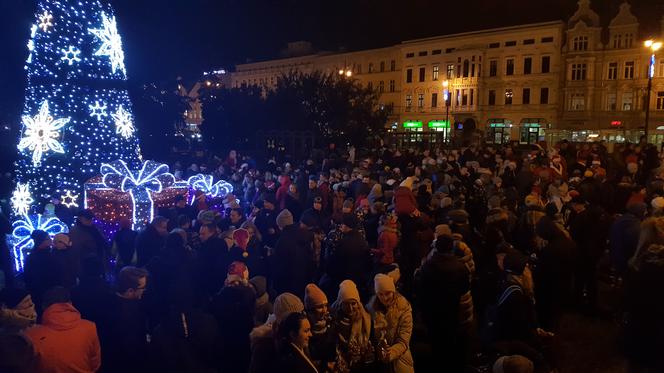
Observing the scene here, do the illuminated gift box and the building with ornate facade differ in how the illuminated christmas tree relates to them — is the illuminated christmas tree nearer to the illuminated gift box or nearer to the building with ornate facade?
the illuminated gift box

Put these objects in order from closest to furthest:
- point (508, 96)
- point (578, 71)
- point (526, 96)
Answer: point (578, 71)
point (526, 96)
point (508, 96)

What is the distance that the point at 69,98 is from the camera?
9.51m

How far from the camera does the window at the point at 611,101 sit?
45.2 metres

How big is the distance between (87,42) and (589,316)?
980 cm

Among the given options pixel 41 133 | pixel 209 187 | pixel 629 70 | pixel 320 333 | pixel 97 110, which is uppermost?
pixel 629 70

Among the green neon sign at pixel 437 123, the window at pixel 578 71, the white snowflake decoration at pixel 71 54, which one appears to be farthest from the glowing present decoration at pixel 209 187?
the green neon sign at pixel 437 123

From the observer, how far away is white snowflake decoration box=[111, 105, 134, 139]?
10188 millimetres

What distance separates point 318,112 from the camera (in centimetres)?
2966

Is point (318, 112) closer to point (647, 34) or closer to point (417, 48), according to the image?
point (417, 48)

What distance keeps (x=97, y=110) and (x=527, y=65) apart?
46912mm

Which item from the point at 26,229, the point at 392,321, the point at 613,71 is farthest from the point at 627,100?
the point at 26,229

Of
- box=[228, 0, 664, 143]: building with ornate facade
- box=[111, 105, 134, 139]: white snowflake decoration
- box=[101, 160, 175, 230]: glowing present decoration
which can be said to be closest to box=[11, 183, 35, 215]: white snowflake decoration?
box=[101, 160, 175, 230]: glowing present decoration

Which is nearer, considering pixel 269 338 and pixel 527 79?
pixel 269 338

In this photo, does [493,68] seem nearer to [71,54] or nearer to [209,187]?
[209,187]
